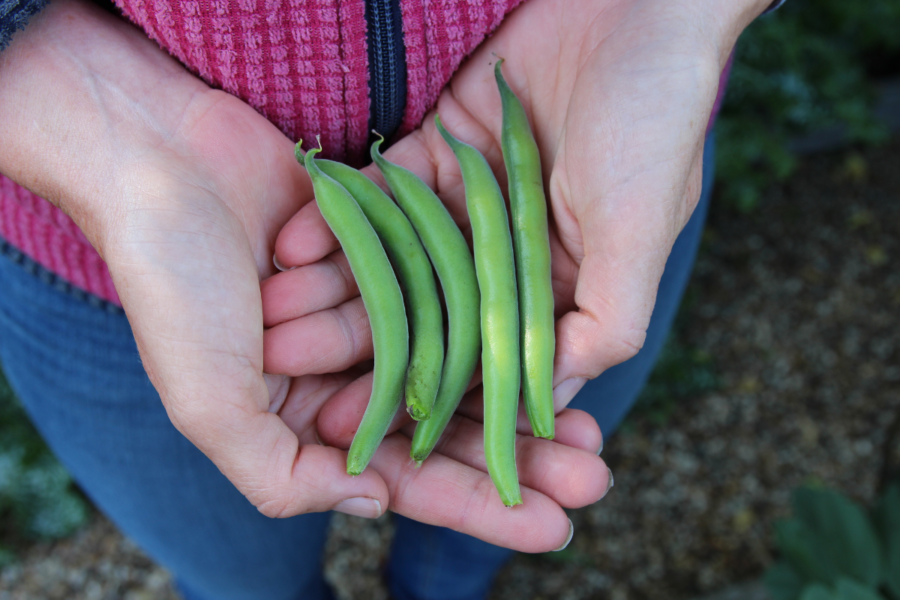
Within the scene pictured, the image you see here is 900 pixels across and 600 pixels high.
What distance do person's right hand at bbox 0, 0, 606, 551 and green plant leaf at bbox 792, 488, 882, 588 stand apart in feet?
5.42

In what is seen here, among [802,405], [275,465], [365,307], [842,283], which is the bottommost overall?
[802,405]

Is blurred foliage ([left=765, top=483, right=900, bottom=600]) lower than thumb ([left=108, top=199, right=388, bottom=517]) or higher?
lower

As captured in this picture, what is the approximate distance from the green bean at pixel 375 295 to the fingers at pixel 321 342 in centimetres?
10

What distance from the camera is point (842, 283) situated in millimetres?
5289

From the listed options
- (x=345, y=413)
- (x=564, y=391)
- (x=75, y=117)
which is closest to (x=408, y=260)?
(x=345, y=413)

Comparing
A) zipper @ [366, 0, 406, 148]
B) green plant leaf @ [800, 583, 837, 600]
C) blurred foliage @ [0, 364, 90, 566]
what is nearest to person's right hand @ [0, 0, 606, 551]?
zipper @ [366, 0, 406, 148]

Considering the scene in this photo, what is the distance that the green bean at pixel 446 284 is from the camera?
6.98ft

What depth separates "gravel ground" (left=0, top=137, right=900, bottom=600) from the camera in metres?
4.21

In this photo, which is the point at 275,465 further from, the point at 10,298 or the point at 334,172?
the point at 10,298

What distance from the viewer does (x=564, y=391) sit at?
228cm

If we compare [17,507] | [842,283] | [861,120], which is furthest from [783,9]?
[17,507]

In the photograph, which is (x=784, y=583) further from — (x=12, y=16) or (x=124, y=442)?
(x=12, y=16)

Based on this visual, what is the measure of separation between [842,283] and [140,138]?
17.0 ft

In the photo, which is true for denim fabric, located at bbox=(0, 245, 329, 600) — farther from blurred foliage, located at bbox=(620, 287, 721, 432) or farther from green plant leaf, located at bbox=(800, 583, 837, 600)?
blurred foliage, located at bbox=(620, 287, 721, 432)
